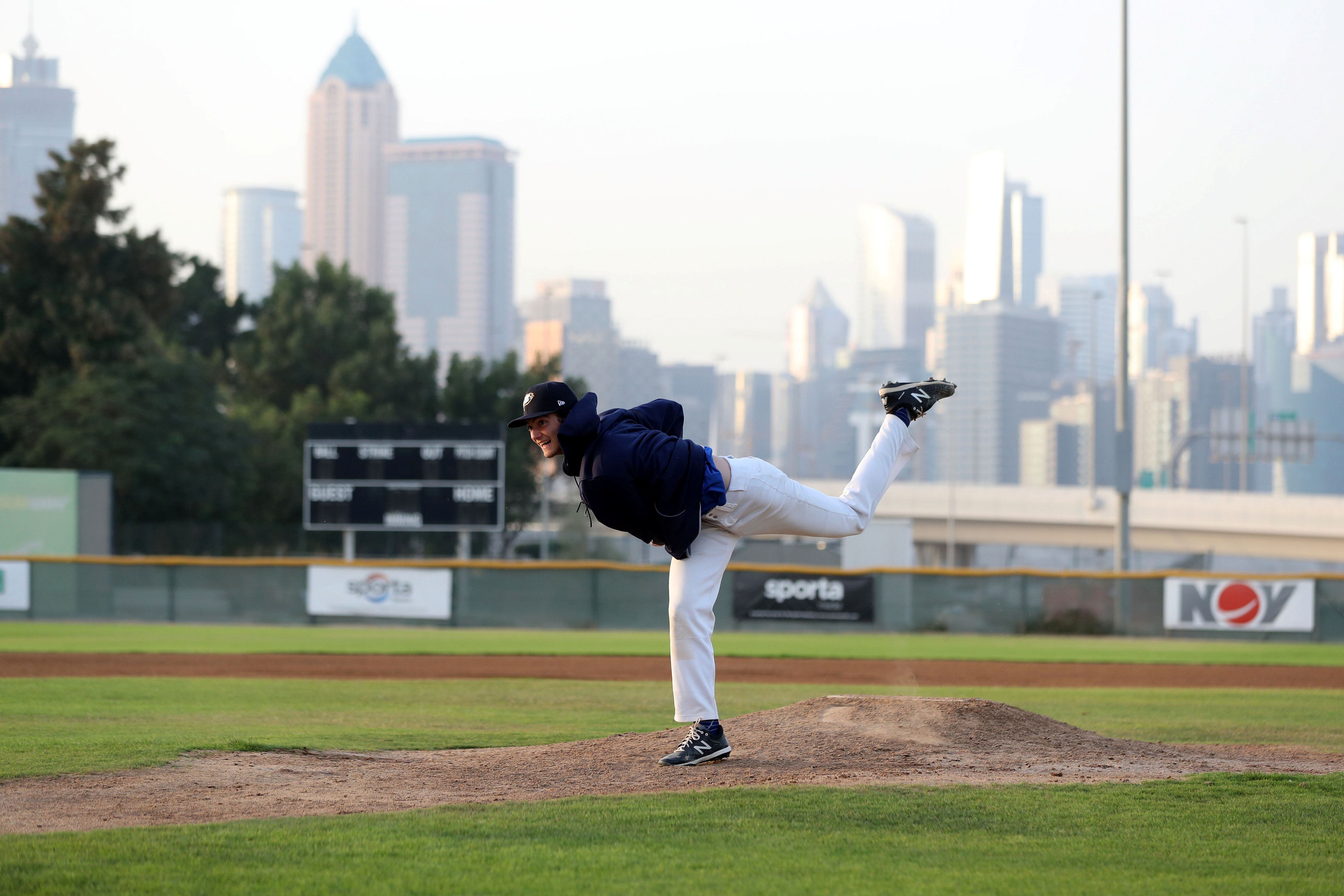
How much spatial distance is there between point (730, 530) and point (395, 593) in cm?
1963

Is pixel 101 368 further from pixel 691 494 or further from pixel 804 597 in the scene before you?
pixel 691 494

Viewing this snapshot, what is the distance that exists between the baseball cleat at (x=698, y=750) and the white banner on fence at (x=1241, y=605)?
806 inches

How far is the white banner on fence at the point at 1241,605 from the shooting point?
23828 millimetres

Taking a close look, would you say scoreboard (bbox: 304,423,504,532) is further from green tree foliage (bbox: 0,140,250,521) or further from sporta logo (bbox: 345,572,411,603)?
green tree foliage (bbox: 0,140,250,521)

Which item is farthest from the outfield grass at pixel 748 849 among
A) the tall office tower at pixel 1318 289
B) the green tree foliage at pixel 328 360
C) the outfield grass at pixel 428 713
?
the tall office tower at pixel 1318 289

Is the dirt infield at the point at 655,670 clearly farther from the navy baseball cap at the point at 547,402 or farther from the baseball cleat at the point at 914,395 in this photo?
the navy baseball cap at the point at 547,402

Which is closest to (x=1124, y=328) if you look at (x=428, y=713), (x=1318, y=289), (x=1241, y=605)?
(x=1241, y=605)

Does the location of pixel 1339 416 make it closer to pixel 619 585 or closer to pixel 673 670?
pixel 619 585

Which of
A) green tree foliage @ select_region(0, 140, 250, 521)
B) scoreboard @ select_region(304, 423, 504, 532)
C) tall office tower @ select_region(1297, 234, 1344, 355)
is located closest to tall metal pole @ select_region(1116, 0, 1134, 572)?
scoreboard @ select_region(304, 423, 504, 532)

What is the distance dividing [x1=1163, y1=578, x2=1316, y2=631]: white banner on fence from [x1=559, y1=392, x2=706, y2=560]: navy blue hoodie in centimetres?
2094

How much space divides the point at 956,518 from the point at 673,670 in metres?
56.9

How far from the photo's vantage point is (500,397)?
190 ft

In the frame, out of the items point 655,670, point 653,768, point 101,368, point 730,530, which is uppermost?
point 101,368

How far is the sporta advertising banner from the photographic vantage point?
80.0ft
